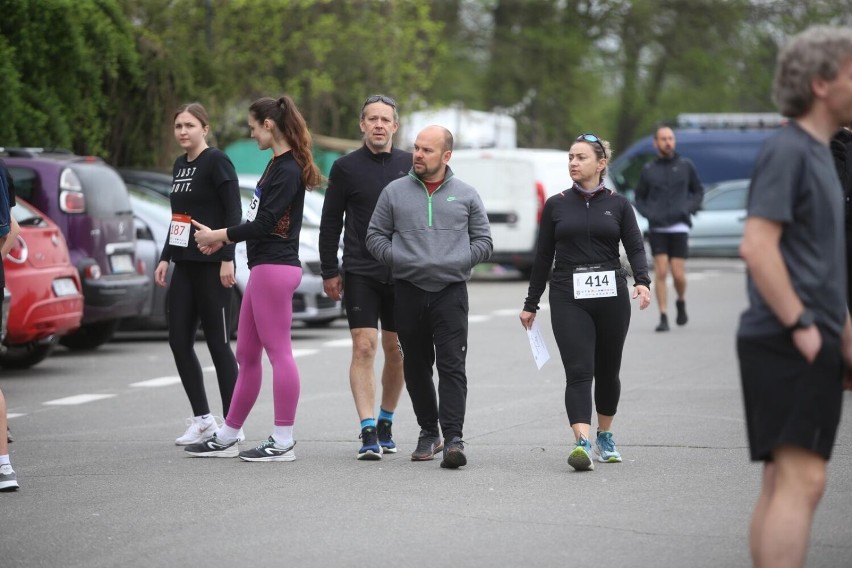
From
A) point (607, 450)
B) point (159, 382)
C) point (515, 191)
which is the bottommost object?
point (159, 382)

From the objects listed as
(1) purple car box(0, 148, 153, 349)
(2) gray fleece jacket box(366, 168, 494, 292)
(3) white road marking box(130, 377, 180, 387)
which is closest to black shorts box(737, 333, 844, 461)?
(2) gray fleece jacket box(366, 168, 494, 292)

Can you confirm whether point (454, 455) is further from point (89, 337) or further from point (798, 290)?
point (89, 337)

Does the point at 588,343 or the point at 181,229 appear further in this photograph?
the point at 181,229

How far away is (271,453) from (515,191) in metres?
17.1

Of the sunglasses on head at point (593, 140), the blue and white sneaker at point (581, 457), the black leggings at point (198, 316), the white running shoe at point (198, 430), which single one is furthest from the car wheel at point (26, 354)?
the blue and white sneaker at point (581, 457)

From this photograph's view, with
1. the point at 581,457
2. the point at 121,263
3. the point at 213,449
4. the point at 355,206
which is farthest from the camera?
the point at 121,263

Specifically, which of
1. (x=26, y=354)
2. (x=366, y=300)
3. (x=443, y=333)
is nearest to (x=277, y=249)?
(x=366, y=300)

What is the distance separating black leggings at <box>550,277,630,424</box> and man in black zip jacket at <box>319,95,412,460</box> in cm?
95

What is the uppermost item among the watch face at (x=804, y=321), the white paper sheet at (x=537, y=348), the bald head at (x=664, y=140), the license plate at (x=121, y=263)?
the watch face at (x=804, y=321)

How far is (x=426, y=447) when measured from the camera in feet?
26.7

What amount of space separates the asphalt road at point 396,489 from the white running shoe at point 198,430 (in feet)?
0.41

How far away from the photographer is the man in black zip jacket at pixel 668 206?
53.0 ft

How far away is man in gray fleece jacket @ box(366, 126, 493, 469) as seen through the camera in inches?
309

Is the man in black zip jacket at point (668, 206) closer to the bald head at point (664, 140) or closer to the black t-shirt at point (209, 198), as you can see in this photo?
the bald head at point (664, 140)
